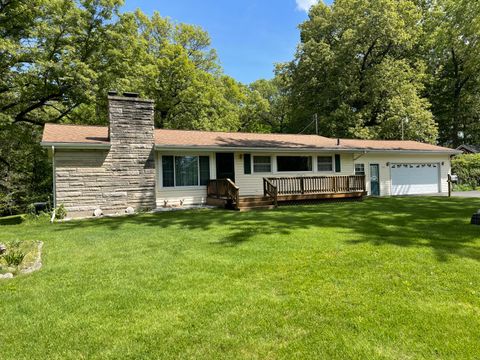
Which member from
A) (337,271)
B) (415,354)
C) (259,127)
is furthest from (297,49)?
(415,354)

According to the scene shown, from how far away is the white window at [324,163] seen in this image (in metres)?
14.8

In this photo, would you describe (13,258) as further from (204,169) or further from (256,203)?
(204,169)

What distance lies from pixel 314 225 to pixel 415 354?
5130 mm

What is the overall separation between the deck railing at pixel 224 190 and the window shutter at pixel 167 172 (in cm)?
153

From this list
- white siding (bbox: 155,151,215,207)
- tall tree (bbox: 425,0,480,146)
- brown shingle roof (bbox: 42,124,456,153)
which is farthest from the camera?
tall tree (bbox: 425,0,480,146)

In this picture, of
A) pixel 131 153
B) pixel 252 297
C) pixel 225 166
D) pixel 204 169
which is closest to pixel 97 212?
pixel 131 153

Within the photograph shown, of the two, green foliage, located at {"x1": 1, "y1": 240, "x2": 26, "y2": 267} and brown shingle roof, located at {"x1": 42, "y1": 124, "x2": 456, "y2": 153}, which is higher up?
brown shingle roof, located at {"x1": 42, "y1": 124, "x2": 456, "y2": 153}

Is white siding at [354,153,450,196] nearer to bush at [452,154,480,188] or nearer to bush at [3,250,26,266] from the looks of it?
bush at [452,154,480,188]

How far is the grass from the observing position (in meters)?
2.65

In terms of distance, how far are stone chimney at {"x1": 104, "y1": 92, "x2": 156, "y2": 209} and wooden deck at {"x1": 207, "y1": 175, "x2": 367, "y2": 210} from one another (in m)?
2.53

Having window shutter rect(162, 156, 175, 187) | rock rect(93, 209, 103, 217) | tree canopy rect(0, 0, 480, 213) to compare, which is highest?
tree canopy rect(0, 0, 480, 213)

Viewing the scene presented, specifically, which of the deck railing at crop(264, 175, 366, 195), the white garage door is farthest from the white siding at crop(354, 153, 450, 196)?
the deck railing at crop(264, 175, 366, 195)

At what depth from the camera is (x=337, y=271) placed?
4.32m

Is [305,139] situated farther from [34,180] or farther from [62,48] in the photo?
[34,180]
